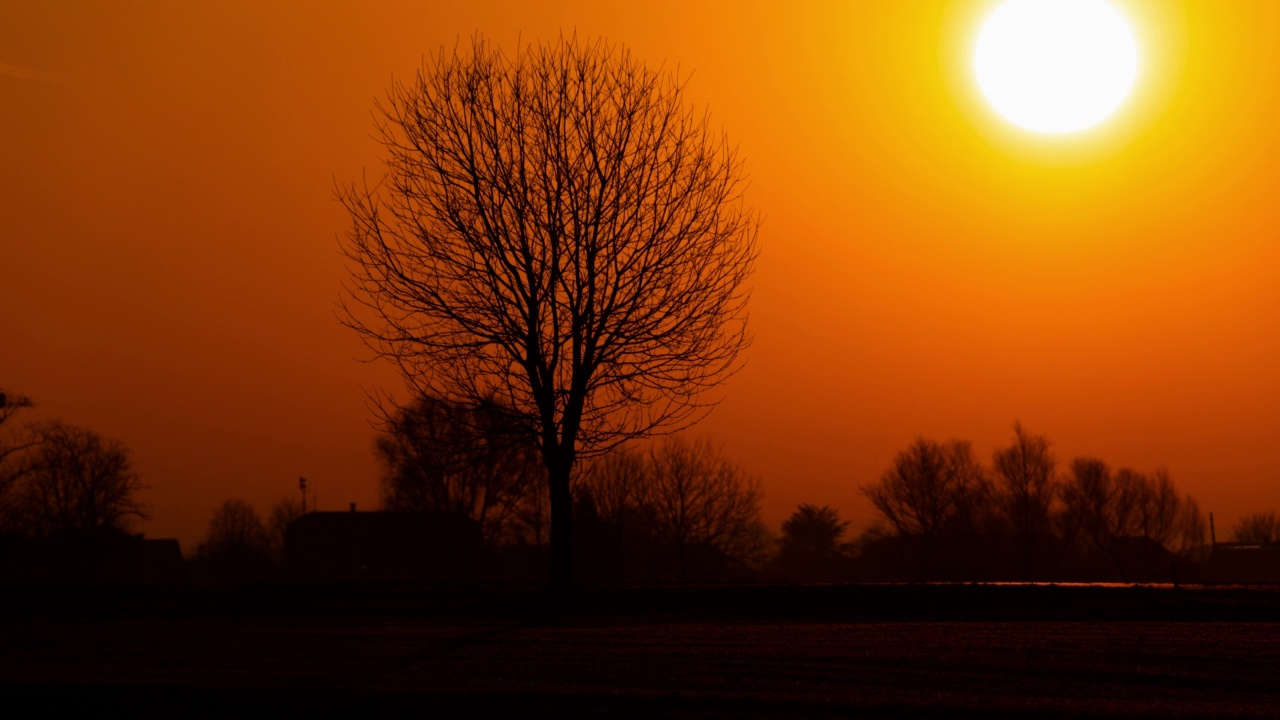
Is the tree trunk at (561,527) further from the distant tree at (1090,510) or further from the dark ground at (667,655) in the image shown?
the distant tree at (1090,510)

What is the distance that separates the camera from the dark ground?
10266mm

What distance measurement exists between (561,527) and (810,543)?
9331cm

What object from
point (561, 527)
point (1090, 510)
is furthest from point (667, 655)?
point (1090, 510)

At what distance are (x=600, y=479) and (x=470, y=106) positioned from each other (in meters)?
55.2

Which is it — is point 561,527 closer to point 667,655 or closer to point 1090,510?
point 667,655

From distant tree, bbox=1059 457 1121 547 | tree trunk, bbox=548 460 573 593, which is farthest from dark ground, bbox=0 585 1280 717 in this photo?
distant tree, bbox=1059 457 1121 547

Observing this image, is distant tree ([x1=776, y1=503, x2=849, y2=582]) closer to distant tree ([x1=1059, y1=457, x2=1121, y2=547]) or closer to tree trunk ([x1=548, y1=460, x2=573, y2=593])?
distant tree ([x1=1059, y1=457, x2=1121, y2=547])

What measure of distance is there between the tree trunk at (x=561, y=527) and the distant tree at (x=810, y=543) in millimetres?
87300

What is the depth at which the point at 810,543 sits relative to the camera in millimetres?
111688

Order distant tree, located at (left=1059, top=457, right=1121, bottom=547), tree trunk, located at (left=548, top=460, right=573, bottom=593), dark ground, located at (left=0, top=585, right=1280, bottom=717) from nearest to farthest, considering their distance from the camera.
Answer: dark ground, located at (left=0, top=585, right=1280, bottom=717)
tree trunk, located at (left=548, top=460, right=573, bottom=593)
distant tree, located at (left=1059, top=457, right=1121, bottom=547)

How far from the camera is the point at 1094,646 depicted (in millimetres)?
14125

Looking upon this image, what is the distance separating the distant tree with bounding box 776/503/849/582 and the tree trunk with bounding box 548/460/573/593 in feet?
286

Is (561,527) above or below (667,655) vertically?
above

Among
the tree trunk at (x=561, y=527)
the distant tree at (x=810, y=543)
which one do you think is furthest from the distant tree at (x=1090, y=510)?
the tree trunk at (x=561, y=527)
